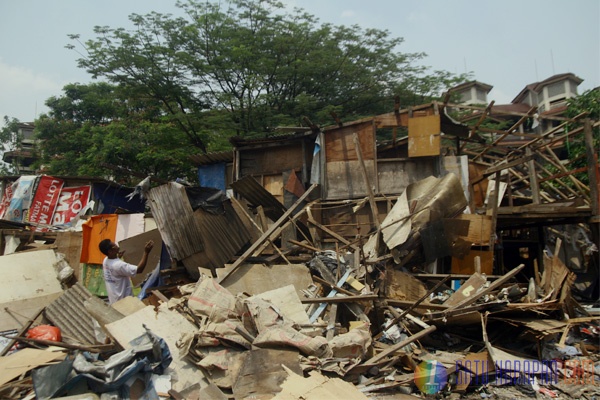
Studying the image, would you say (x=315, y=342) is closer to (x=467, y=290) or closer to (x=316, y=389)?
(x=316, y=389)

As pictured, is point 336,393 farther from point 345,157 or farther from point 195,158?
point 195,158

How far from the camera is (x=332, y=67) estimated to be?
16078 mm

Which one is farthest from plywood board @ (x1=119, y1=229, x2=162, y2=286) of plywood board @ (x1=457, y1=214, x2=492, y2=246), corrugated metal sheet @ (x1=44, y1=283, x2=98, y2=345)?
plywood board @ (x1=457, y1=214, x2=492, y2=246)

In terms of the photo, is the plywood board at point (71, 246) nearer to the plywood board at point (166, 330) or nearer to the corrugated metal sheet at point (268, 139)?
the corrugated metal sheet at point (268, 139)

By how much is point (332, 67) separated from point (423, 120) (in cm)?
655

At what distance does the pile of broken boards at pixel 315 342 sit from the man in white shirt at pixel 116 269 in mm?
344

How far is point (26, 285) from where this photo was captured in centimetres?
667

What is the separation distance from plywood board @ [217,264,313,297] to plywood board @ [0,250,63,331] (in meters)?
2.63

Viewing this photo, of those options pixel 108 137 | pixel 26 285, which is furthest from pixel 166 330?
pixel 108 137

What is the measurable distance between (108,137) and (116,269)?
40.5ft

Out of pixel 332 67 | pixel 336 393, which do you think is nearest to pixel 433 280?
pixel 336 393

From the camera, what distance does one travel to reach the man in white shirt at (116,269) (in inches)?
227

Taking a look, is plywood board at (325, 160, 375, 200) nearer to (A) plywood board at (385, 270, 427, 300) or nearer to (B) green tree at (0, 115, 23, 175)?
(A) plywood board at (385, 270, 427, 300)

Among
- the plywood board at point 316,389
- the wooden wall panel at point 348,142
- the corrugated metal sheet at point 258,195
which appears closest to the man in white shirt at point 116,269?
the plywood board at point 316,389
